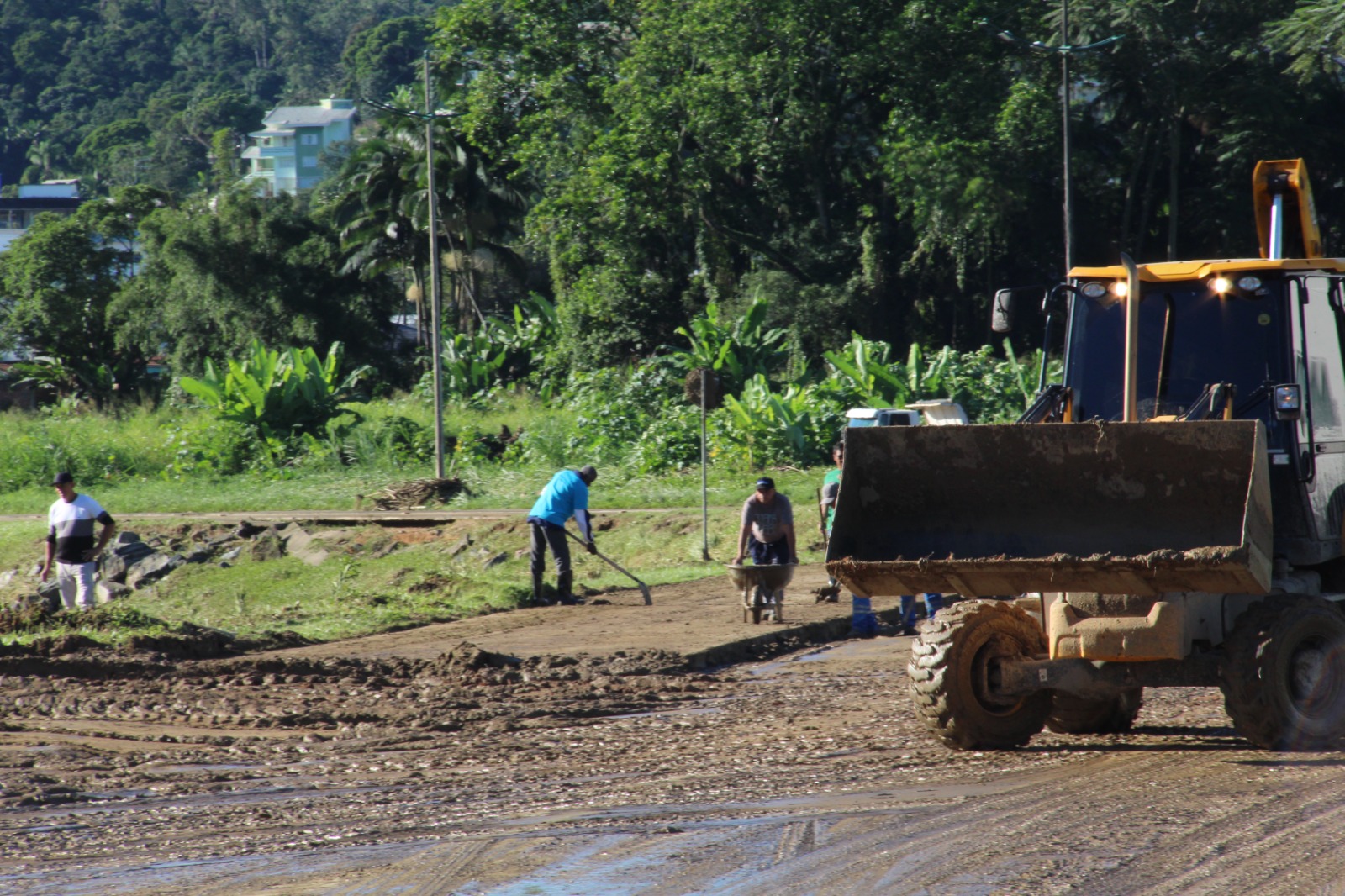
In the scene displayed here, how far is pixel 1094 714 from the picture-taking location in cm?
873

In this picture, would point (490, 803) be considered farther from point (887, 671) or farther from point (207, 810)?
point (887, 671)

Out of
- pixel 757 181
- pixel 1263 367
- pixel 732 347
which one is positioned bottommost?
pixel 1263 367

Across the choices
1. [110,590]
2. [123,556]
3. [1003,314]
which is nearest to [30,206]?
[123,556]

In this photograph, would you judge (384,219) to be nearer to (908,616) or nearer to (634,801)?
(908,616)

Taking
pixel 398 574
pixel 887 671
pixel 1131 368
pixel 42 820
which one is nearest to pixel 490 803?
pixel 42 820

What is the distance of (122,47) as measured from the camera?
155 metres

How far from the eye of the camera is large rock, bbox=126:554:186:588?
2273 cm

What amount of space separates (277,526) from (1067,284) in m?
19.4

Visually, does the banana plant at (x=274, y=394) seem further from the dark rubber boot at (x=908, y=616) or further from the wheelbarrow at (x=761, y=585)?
the dark rubber boot at (x=908, y=616)

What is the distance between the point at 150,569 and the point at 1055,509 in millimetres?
18379

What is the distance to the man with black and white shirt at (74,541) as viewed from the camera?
1446cm

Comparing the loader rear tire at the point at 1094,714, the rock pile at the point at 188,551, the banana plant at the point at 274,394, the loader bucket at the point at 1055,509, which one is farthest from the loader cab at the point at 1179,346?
the banana plant at the point at 274,394

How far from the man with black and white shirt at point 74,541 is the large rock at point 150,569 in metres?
7.93

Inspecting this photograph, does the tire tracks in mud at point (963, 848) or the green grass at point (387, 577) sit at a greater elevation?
the tire tracks in mud at point (963, 848)
